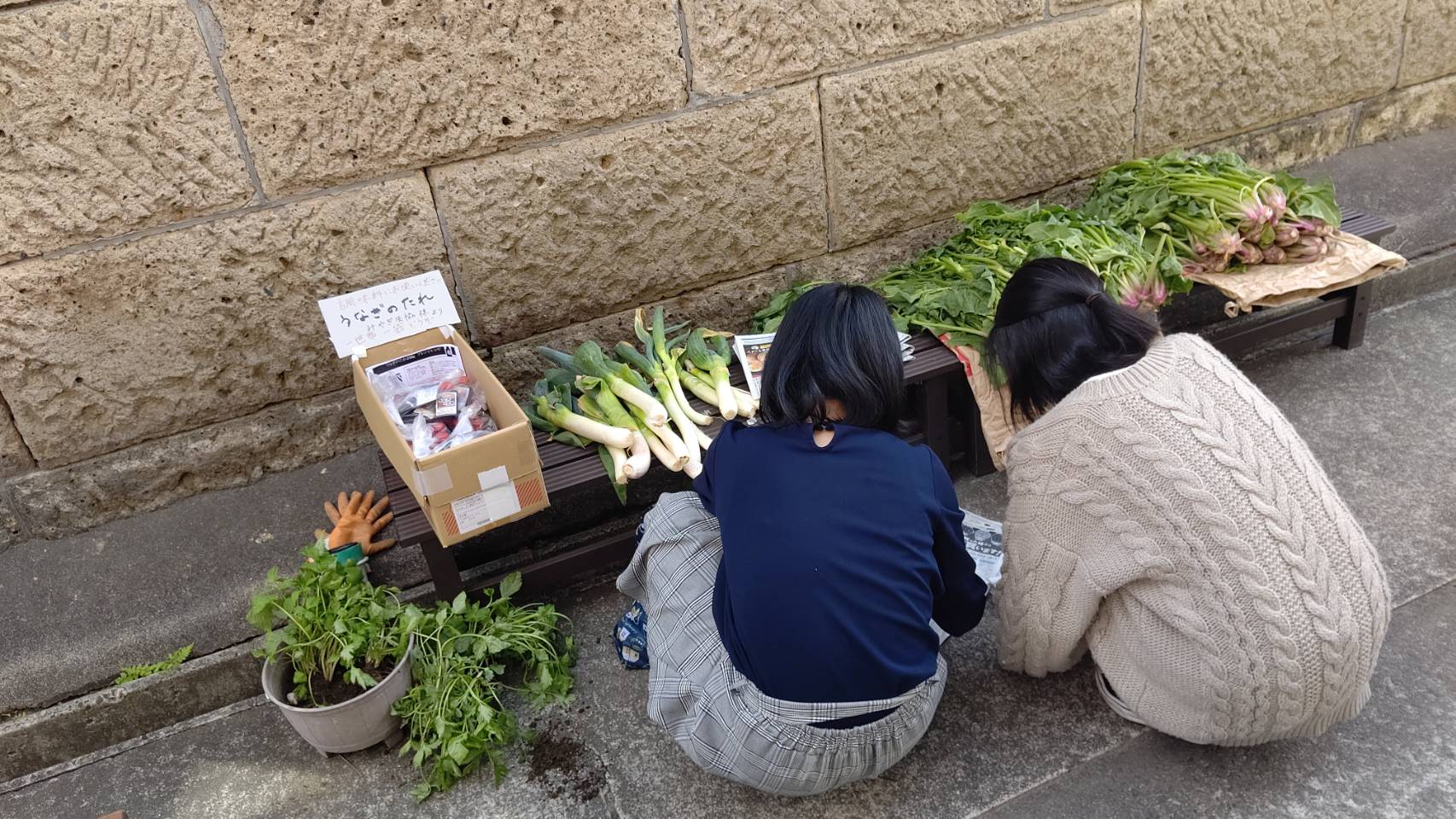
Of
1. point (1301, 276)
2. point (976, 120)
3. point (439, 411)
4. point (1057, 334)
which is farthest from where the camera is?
point (976, 120)

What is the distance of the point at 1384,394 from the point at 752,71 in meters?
2.82

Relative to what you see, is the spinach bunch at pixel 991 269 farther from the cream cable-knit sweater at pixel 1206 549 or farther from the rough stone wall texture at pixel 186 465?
the rough stone wall texture at pixel 186 465

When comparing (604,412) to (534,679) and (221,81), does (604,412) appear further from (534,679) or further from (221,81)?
(221,81)

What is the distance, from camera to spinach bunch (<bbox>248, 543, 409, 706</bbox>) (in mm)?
2789

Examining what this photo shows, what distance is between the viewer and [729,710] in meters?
2.43

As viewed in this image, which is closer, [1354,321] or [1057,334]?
[1057,334]

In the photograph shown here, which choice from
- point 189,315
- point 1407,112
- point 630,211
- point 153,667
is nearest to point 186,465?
point 189,315

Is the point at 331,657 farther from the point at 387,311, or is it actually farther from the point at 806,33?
the point at 806,33

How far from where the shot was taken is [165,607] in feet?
11.0

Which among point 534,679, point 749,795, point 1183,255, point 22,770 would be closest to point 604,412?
point 534,679

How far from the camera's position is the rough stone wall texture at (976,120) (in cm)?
407

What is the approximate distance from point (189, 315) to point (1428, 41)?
5985 mm

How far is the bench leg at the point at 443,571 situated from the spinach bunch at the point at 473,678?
82mm

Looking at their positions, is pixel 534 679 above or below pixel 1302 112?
below
